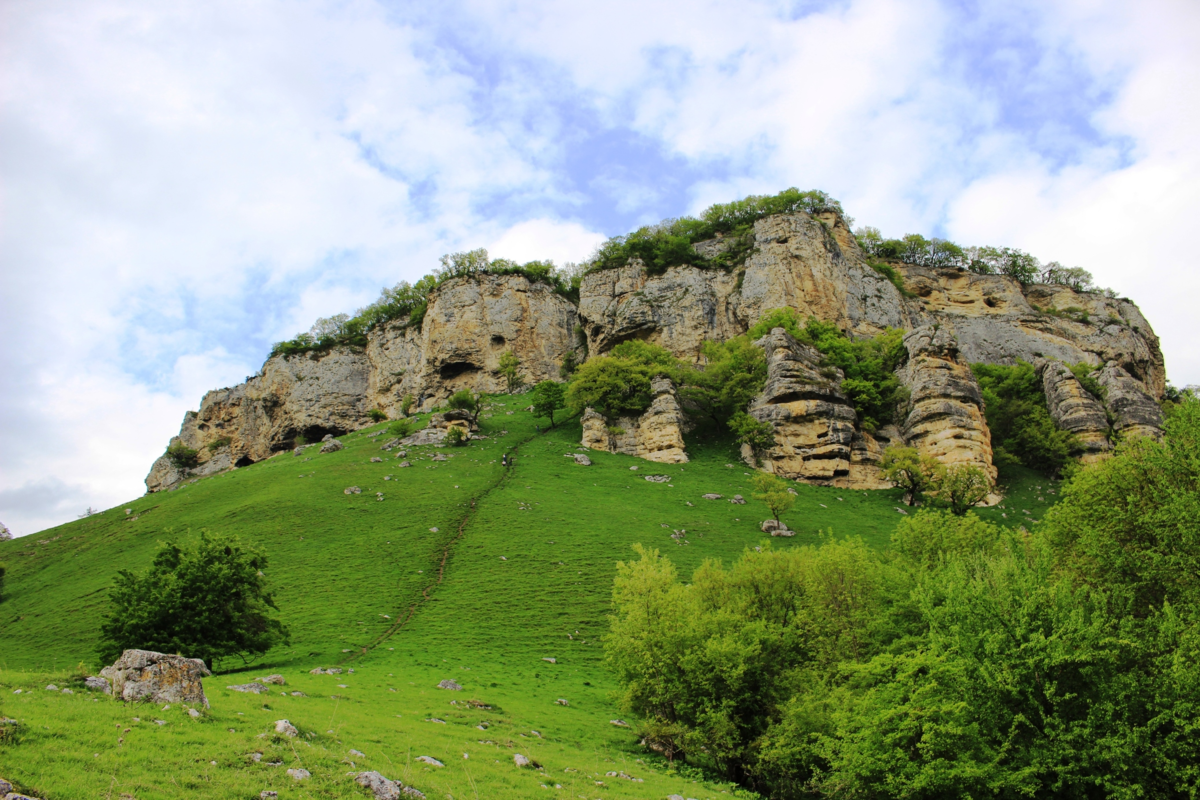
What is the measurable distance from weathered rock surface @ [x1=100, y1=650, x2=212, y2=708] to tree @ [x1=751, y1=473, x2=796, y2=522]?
4280cm

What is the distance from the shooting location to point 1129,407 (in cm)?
7075

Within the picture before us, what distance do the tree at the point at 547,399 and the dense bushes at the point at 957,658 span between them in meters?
53.2

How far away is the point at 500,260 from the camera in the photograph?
117250mm

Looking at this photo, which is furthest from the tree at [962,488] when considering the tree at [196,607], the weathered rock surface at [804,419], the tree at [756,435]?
the tree at [196,607]

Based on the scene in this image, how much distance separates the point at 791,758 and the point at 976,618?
709 centimetres

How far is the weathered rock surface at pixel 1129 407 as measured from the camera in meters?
67.8

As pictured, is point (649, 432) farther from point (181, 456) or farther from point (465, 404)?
point (181, 456)

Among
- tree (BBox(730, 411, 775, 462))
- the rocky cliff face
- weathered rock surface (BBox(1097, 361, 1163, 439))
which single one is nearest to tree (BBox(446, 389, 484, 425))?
the rocky cliff face

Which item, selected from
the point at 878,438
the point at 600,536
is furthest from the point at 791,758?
the point at 878,438

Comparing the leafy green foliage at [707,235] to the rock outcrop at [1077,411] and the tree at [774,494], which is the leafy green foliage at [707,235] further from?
Answer: the tree at [774,494]

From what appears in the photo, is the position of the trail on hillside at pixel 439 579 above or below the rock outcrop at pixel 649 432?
below

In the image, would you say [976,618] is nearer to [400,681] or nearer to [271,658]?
[400,681]

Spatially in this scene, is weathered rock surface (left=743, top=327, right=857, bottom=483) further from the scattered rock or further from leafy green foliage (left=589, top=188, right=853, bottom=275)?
the scattered rock

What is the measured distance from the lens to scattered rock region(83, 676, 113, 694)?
14.8 metres
